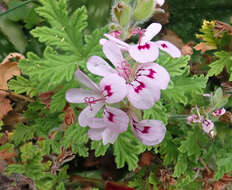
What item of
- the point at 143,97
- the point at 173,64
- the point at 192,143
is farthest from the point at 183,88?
the point at 143,97

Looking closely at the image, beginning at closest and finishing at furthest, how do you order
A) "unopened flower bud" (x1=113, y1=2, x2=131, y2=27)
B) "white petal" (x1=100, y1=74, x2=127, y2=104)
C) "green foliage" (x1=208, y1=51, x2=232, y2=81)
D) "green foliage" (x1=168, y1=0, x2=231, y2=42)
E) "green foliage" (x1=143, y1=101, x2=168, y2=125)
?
"white petal" (x1=100, y1=74, x2=127, y2=104), "unopened flower bud" (x1=113, y1=2, x2=131, y2=27), "green foliage" (x1=143, y1=101, x2=168, y2=125), "green foliage" (x1=208, y1=51, x2=232, y2=81), "green foliage" (x1=168, y1=0, x2=231, y2=42)

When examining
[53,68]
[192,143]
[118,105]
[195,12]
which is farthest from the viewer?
[195,12]

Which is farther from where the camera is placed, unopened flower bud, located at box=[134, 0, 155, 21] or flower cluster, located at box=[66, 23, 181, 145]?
unopened flower bud, located at box=[134, 0, 155, 21]

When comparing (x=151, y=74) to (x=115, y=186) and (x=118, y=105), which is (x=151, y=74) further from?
(x=115, y=186)

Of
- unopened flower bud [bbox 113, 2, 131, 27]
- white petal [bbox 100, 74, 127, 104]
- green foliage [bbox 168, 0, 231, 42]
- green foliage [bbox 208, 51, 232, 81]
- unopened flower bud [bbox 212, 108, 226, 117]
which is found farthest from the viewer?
green foliage [bbox 168, 0, 231, 42]

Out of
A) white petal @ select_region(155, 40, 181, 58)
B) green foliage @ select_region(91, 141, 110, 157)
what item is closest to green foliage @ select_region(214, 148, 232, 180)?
green foliage @ select_region(91, 141, 110, 157)

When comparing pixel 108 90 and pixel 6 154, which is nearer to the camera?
pixel 108 90

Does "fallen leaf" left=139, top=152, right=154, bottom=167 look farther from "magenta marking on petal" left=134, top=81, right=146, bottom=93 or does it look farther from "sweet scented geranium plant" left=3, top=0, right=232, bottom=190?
"magenta marking on petal" left=134, top=81, right=146, bottom=93

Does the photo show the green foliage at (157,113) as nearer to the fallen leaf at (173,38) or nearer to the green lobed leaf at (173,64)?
the green lobed leaf at (173,64)
